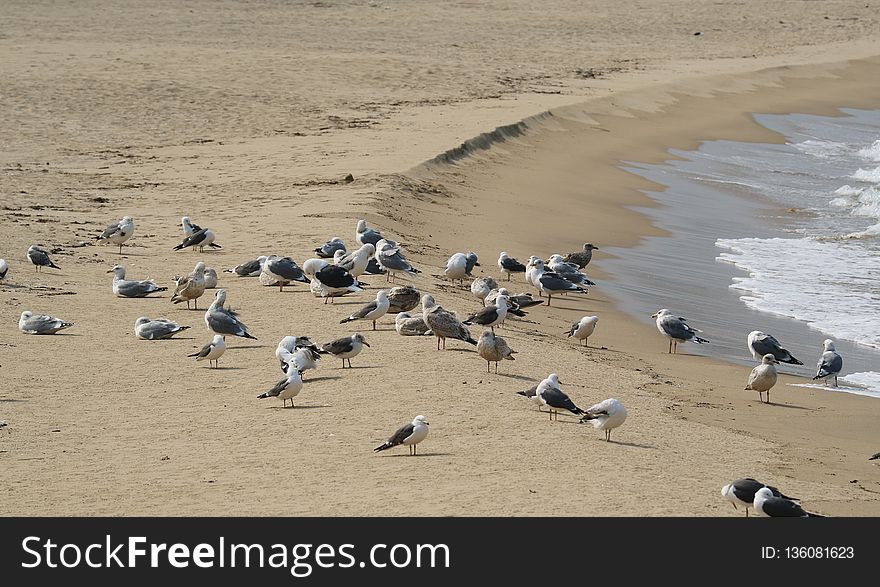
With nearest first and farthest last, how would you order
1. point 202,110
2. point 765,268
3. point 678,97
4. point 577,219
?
point 765,268
point 577,219
point 202,110
point 678,97

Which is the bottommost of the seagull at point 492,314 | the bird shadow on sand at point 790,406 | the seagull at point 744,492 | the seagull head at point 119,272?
the bird shadow on sand at point 790,406

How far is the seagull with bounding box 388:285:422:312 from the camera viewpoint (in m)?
13.8

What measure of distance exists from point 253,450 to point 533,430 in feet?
7.40

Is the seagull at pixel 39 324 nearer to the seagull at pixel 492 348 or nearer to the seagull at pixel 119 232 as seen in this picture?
the seagull at pixel 119 232

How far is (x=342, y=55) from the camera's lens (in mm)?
38500

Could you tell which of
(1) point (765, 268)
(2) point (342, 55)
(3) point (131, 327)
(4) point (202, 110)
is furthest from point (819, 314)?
(2) point (342, 55)

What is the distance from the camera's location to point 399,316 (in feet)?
44.0

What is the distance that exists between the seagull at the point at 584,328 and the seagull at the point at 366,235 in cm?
331

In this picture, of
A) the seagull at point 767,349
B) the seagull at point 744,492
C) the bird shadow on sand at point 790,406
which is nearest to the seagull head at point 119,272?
the seagull at point 767,349

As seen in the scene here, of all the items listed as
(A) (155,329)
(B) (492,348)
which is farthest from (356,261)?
(B) (492,348)

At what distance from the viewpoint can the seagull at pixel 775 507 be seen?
8.38 m

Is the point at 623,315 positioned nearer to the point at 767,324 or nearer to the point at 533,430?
the point at 767,324

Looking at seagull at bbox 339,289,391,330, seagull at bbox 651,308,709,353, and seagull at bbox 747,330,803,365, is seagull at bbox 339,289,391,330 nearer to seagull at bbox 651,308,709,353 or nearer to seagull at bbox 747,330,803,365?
seagull at bbox 651,308,709,353

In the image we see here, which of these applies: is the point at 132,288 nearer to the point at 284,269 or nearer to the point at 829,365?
the point at 284,269
